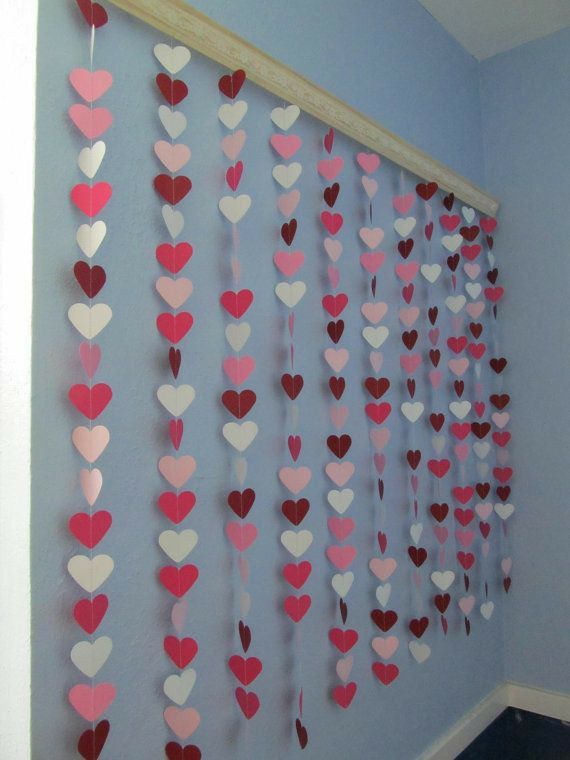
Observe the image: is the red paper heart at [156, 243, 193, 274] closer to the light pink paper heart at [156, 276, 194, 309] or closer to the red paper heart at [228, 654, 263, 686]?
the light pink paper heart at [156, 276, 194, 309]

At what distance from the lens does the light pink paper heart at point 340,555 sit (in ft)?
4.25

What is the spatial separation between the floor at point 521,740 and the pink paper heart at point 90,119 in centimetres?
169

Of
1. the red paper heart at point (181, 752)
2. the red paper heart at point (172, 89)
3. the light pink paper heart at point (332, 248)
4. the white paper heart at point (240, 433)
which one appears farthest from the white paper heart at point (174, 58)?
the red paper heart at point (181, 752)

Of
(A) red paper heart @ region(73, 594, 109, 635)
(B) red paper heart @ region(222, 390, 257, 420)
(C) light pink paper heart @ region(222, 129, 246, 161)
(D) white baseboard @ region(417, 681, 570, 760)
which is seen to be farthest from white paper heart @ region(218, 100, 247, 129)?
(D) white baseboard @ region(417, 681, 570, 760)

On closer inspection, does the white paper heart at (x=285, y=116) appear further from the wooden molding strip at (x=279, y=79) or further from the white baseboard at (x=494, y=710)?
the white baseboard at (x=494, y=710)

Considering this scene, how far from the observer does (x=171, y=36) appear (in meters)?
1.02

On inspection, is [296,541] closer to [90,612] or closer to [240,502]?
[240,502]

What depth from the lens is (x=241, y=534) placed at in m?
1.07

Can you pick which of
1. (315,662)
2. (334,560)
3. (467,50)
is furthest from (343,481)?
(467,50)

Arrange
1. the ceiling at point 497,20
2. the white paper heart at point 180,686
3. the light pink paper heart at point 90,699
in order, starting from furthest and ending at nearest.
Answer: the ceiling at point 497,20
the white paper heart at point 180,686
the light pink paper heart at point 90,699

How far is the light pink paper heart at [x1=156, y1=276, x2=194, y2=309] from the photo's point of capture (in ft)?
3.20

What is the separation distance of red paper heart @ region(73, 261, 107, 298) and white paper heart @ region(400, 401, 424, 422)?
87cm

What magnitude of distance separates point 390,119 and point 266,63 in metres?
0.55

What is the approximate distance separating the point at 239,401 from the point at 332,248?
43 cm
